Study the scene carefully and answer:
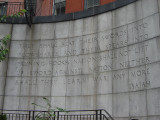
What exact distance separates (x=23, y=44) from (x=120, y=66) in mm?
6230

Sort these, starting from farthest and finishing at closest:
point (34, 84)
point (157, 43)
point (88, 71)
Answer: point (34, 84), point (88, 71), point (157, 43)

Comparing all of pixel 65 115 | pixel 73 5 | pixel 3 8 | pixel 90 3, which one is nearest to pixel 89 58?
pixel 65 115

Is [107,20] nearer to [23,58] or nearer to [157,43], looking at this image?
[157,43]

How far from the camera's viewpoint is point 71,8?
65.6 ft

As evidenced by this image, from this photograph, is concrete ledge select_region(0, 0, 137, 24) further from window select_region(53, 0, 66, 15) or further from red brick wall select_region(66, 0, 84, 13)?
window select_region(53, 0, 66, 15)

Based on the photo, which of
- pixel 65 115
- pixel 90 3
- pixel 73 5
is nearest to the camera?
pixel 65 115

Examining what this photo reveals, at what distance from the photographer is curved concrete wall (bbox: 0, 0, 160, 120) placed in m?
11.9

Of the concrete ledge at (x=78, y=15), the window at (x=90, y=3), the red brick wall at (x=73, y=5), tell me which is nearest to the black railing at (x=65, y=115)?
the concrete ledge at (x=78, y=15)

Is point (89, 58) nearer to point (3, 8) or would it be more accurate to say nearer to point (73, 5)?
point (73, 5)

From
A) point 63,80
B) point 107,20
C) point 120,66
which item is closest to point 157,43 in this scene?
point 120,66

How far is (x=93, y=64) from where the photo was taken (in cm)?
1420

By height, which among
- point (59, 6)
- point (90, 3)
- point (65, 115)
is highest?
point (59, 6)

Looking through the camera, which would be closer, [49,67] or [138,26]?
[138,26]

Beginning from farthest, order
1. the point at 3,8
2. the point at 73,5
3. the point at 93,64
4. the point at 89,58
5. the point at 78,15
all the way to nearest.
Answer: the point at 3,8
the point at 73,5
the point at 78,15
the point at 89,58
the point at 93,64
